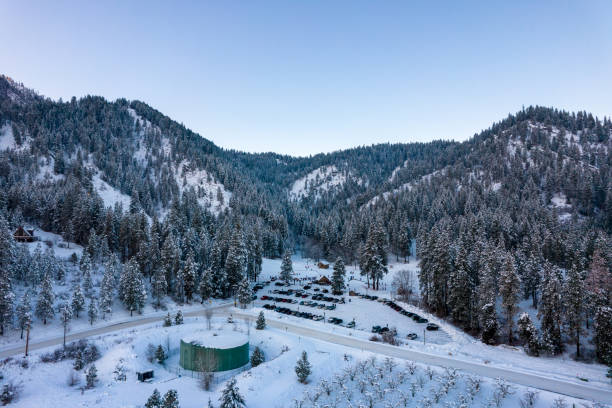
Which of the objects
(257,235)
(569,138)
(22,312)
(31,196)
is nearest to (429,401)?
(22,312)

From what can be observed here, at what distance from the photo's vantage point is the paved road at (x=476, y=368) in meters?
25.0

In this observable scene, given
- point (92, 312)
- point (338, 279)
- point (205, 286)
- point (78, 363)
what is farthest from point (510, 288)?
point (92, 312)

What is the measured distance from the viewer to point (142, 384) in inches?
1205

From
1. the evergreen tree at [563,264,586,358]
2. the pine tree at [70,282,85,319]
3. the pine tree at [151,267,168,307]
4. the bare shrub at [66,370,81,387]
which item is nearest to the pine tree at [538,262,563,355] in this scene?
the evergreen tree at [563,264,586,358]

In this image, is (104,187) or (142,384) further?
(104,187)

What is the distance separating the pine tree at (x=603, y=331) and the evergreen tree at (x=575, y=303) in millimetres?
1813

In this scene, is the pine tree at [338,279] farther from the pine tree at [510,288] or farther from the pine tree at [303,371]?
the pine tree at [303,371]

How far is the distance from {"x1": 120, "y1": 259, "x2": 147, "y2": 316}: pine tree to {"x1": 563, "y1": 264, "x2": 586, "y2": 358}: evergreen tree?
55862 millimetres

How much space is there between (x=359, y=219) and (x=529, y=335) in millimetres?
77349

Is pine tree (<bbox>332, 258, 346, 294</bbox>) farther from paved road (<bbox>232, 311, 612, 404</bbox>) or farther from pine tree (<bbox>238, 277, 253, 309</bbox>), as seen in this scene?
paved road (<bbox>232, 311, 612, 404</bbox>)

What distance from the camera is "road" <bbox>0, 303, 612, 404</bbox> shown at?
25.3 m

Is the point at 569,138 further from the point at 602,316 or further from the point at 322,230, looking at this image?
the point at 602,316

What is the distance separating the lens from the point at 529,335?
37.5 meters

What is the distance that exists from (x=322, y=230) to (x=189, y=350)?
8239cm
